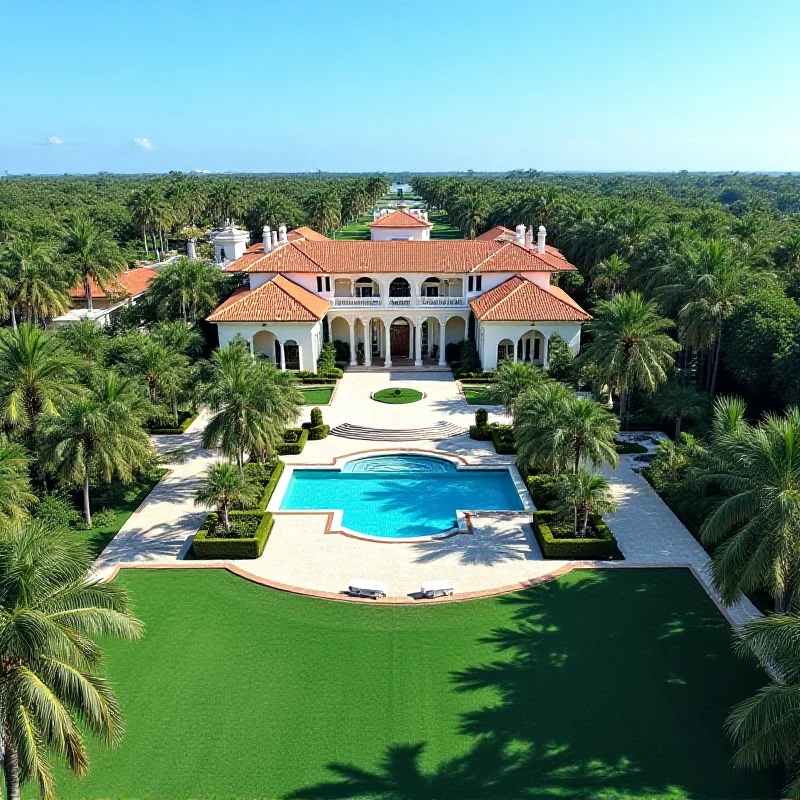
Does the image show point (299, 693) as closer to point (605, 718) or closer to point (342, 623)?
point (342, 623)

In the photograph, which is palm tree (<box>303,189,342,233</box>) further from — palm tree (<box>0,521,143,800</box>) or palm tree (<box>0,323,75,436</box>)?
palm tree (<box>0,521,143,800</box>)

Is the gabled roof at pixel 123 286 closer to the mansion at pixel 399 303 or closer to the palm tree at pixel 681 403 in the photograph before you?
the mansion at pixel 399 303

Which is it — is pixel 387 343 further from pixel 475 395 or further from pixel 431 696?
pixel 431 696

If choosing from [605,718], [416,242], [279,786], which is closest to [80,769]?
[279,786]

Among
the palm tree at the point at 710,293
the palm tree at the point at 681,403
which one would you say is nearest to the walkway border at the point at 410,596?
→ the palm tree at the point at 681,403

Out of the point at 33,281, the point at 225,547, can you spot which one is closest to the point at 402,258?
the point at 33,281

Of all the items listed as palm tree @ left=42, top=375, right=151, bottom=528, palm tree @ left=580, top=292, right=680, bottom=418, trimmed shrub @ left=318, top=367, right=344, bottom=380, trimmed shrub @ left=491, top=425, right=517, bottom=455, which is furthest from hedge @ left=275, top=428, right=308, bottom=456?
palm tree @ left=580, top=292, right=680, bottom=418
